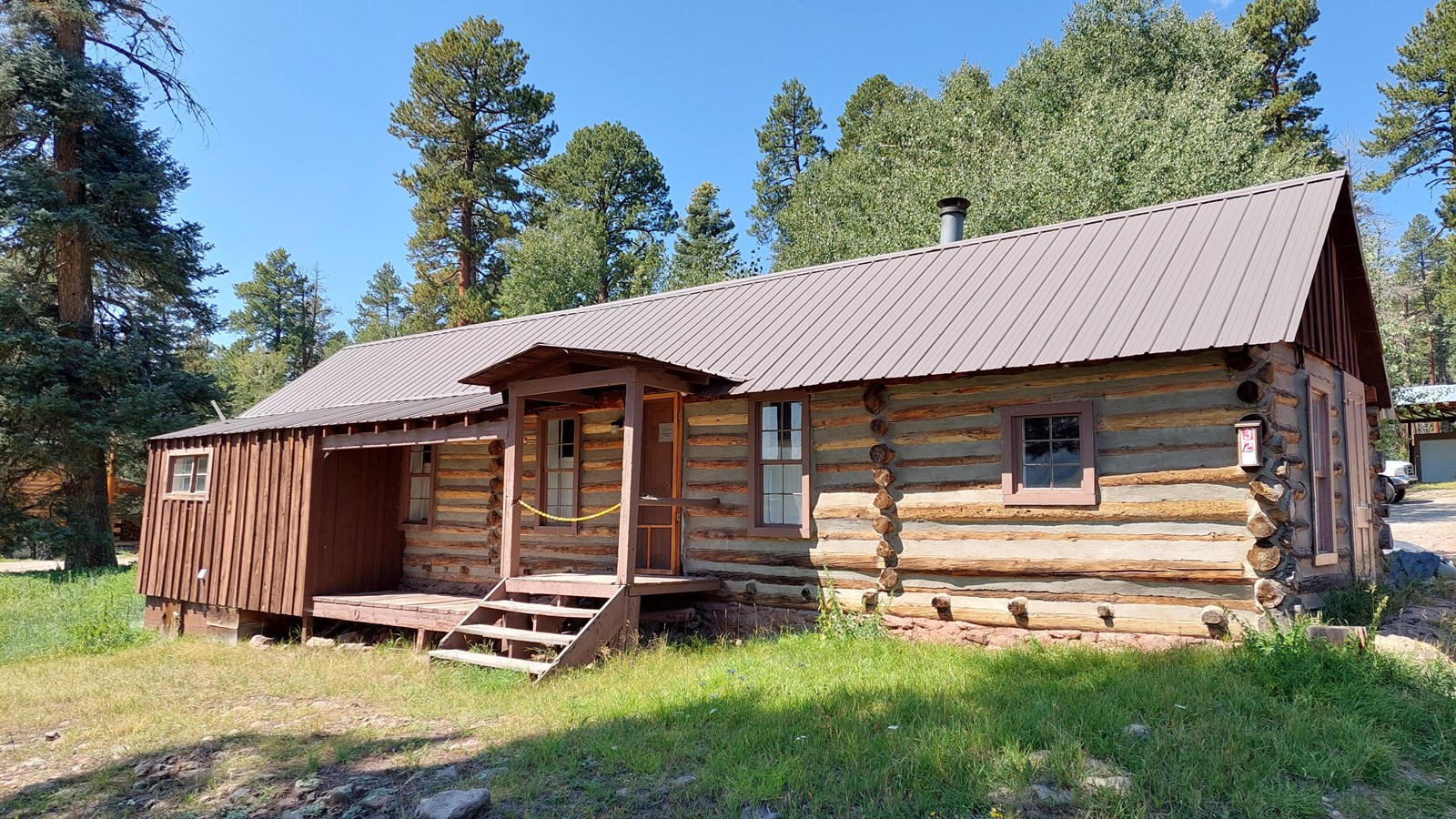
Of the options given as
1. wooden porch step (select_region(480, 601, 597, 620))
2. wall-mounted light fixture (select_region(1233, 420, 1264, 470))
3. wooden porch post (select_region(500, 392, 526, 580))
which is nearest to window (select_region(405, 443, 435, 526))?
wooden porch post (select_region(500, 392, 526, 580))

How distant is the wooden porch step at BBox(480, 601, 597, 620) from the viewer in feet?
33.9

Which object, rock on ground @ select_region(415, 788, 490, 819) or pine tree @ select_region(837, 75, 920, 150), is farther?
pine tree @ select_region(837, 75, 920, 150)

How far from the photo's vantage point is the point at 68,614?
1565cm

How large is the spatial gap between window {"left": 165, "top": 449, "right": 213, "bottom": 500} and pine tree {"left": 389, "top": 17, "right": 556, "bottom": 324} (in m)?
16.6

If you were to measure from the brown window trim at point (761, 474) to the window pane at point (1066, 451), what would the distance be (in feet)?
9.47

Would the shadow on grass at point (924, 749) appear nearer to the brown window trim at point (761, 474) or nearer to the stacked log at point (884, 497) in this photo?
the stacked log at point (884, 497)

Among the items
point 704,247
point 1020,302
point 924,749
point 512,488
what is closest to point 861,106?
point 704,247

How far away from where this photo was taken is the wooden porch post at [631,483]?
1053 cm

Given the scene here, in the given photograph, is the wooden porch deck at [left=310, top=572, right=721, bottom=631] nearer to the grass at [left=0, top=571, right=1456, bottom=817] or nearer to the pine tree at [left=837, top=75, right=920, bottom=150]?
the grass at [left=0, top=571, right=1456, bottom=817]

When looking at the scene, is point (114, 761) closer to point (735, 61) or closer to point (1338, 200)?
point (1338, 200)

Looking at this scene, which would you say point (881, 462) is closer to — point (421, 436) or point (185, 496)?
point (421, 436)

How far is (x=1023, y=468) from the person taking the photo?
9.88 metres

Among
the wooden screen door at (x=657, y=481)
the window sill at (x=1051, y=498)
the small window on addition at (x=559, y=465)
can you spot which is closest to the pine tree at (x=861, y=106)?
the small window on addition at (x=559, y=465)

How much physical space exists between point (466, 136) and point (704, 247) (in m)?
10.7
